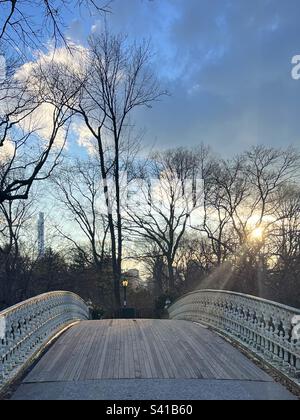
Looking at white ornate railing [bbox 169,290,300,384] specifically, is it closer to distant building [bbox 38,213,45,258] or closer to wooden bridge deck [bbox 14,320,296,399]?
wooden bridge deck [bbox 14,320,296,399]

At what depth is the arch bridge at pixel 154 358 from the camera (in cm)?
522

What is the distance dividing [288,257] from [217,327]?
20103mm

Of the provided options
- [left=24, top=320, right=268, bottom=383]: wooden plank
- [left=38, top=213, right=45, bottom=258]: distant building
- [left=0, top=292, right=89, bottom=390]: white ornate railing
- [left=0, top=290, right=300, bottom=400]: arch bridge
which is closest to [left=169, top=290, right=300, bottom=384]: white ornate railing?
[left=0, top=290, right=300, bottom=400]: arch bridge

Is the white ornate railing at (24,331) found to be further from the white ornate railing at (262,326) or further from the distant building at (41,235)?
the distant building at (41,235)

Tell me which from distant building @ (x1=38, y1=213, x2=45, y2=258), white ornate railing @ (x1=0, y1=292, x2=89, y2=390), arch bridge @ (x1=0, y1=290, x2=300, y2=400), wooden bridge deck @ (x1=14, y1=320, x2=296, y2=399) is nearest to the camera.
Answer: arch bridge @ (x1=0, y1=290, x2=300, y2=400)

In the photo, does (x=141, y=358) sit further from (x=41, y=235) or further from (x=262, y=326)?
(x=41, y=235)

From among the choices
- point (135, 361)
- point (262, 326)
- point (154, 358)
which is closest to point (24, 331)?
point (135, 361)

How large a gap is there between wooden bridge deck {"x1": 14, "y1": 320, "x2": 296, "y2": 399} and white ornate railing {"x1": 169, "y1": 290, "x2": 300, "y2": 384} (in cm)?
33

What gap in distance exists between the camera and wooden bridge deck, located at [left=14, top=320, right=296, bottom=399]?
5.69m

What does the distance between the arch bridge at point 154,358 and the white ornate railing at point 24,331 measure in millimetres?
14

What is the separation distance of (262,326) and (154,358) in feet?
5.87

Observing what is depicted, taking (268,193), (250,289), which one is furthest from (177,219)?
(250,289)

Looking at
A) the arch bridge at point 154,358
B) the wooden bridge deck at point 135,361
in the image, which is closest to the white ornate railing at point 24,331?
the arch bridge at point 154,358
